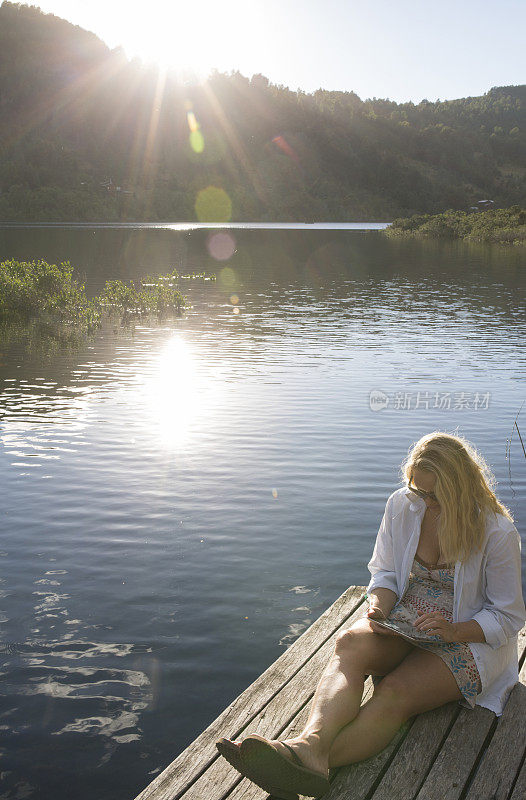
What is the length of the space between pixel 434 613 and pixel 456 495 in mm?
695

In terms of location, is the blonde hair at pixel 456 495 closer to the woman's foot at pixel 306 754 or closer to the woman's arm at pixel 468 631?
the woman's arm at pixel 468 631

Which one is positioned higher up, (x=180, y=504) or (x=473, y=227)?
(x=473, y=227)

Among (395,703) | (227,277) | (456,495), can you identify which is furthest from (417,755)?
(227,277)

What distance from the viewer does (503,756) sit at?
4129mm

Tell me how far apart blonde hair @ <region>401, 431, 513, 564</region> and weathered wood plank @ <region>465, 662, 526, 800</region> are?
3.10 ft

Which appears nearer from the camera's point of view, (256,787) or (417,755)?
(256,787)

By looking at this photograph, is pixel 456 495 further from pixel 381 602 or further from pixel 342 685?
pixel 342 685

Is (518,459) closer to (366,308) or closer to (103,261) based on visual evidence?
(366,308)

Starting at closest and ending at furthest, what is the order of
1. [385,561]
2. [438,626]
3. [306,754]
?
[306,754] → [438,626] → [385,561]

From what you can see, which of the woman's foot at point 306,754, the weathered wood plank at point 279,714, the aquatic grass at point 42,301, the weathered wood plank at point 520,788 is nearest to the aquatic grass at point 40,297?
the aquatic grass at point 42,301

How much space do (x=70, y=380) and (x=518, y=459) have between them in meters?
10.8

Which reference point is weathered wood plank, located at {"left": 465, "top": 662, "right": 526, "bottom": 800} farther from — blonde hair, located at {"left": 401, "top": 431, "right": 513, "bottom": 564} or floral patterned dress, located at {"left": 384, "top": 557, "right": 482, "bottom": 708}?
blonde hair, located at {"left": 401, "top": 431, "right": 513, "bottom": 564}

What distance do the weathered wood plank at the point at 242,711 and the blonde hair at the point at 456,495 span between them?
4.27 ft

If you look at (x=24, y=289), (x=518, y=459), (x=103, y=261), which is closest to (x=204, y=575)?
(x=518, y=459)
